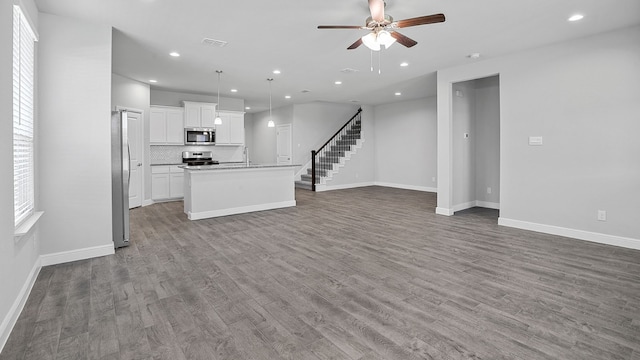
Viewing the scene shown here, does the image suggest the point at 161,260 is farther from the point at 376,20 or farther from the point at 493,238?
the point at 493,238

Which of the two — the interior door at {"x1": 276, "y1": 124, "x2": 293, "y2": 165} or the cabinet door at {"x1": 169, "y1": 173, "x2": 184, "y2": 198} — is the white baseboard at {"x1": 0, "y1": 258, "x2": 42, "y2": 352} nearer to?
the cabinet door at {"x1": 169, "y1": 173, "x2": 184, "y2": 198}

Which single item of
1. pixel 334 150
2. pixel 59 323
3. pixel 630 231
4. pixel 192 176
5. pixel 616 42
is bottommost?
pixel 59 323

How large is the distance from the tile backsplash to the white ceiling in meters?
1.98

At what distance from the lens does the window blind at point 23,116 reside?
272 cm

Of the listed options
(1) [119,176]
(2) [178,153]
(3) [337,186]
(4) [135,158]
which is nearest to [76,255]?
(1) [119,176]

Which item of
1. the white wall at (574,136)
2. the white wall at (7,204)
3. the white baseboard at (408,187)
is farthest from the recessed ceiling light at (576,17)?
the white baseboard at (408,187)

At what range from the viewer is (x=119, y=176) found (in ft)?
13.9

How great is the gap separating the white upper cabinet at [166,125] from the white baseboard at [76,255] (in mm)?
4528

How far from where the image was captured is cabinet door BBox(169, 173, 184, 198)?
26.4 ft

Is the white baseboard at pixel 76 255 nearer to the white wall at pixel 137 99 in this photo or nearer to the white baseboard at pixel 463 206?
the white wall at pixel 137 99

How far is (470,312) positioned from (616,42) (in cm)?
434

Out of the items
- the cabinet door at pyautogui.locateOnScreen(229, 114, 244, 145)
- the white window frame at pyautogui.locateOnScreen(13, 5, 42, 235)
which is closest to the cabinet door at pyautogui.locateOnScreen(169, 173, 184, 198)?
the cabinet door at pyautogui.locateOnScreen(229, 114, 244, 145)

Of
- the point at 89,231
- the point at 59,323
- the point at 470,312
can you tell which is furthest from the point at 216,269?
the point at 470,312

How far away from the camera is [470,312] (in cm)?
249
